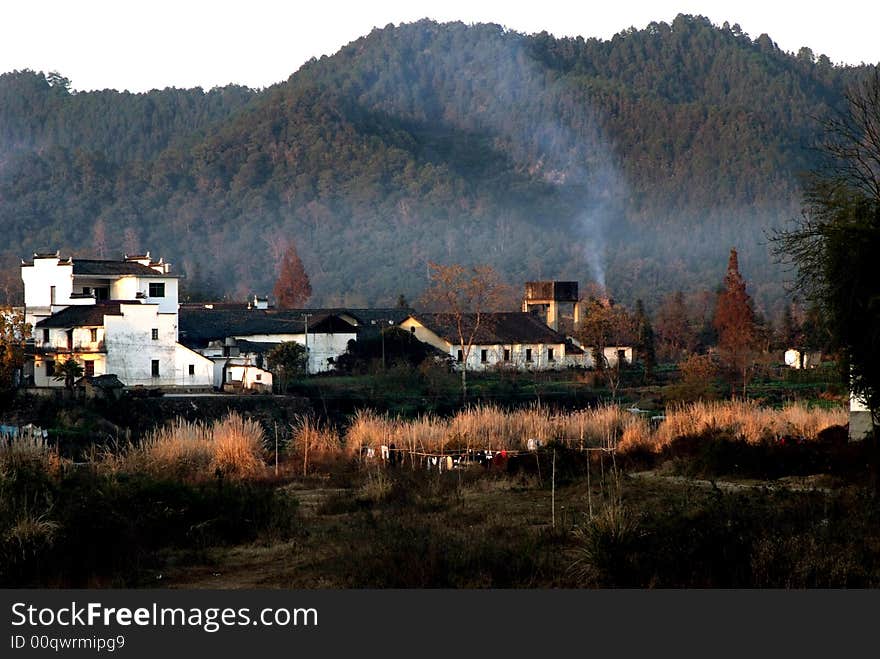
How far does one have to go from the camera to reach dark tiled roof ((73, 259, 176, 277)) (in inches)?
2441

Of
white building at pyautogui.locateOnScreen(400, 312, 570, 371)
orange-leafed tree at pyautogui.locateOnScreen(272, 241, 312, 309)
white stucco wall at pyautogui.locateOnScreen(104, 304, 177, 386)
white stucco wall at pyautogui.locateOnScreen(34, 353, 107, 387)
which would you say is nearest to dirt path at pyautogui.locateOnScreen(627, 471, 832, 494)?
white stucco wall at pyautogui.locateOnScreen(34, 353, 107, 387)

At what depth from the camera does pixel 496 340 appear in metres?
70.2

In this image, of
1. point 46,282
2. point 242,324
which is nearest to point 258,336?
point 242,324

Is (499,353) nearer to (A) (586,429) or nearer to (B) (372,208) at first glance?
(A) (586,429)

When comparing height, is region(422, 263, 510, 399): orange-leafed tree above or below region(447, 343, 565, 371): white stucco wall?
above

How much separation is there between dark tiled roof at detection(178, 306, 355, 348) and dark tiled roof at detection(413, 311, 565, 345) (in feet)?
17.4

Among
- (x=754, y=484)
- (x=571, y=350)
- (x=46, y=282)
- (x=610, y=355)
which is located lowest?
(x=754, y=484)

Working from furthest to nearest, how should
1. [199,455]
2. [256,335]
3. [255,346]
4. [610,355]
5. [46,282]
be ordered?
[610,355] < [256,335] < [255,346] < [46,282] < [199,455]

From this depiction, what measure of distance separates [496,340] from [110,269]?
18751mm

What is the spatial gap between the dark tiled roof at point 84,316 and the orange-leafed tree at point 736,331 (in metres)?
26.1

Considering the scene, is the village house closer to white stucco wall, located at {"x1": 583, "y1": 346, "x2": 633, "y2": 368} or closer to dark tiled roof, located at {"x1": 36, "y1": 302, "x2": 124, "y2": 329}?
dark tiled roof, located at {"x1": 36, "y1": 302, "x2": 124, "y2": 329}

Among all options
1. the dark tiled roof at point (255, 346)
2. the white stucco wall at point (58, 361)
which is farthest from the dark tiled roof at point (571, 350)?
the white stucco wall at point (58, 361)

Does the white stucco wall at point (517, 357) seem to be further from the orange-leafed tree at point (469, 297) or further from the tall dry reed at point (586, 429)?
the tall dry reed at point (586, 429)

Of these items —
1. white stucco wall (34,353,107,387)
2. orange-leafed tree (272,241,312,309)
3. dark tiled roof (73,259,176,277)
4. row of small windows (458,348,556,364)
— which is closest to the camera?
white stucco wall (34,353,107,387)
